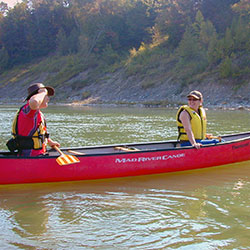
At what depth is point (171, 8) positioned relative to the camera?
39.8 m

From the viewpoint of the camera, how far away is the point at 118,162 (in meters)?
7.02

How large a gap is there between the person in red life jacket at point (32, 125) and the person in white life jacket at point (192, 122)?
8.74ft

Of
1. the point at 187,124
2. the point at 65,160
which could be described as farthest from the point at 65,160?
the point at 187,124

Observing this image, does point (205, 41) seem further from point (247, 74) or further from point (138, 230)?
point (138, 230)

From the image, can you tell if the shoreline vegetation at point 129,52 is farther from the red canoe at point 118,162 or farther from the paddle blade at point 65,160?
the paddle blade at point 65,160

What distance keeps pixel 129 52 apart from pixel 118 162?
41.6m

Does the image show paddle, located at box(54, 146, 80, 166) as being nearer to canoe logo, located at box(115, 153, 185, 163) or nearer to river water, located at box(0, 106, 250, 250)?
river water, located at box(0, 106, 250, 250)

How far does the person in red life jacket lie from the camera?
18.3 feet

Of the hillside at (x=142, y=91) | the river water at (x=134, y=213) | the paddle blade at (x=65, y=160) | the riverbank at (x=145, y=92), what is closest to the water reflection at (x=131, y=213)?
the river water at (x=134, y=213)

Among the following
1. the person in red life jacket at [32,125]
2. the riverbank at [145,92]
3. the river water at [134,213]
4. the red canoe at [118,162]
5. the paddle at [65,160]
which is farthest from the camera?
the riverbank at [145,92]

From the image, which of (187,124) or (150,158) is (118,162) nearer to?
(150,158)

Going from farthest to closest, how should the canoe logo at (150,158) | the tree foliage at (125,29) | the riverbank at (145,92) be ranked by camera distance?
the tree foliage at (125,29) < the riverbank at (145,92) < the canoe logo at (150,158)

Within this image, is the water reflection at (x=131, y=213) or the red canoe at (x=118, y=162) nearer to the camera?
the water reflection at (x=131, y=213)

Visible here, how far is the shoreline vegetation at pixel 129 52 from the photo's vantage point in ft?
100
